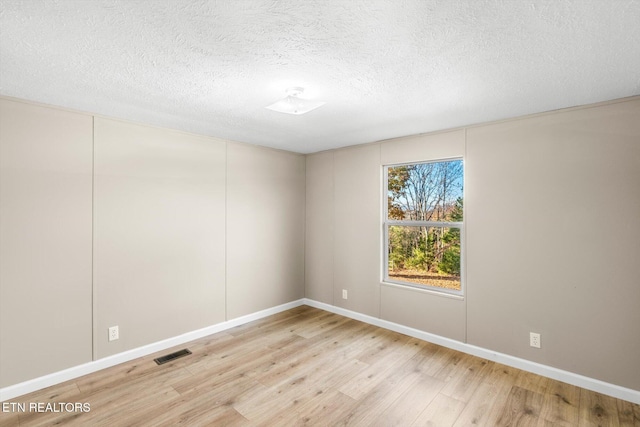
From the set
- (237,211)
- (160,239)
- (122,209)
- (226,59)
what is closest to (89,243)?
(122,209)

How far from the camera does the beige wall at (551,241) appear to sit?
8.01ft

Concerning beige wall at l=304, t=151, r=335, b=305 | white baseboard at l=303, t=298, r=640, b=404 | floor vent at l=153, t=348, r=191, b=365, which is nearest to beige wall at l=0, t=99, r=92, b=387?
floor vent at l=153, t=348, r=191, b=365

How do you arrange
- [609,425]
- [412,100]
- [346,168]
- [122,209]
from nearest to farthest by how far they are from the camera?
[609,425], [412,100], [122,209], [346,168]

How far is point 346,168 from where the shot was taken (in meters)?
4.30

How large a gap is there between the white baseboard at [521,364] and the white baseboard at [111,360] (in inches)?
68.2

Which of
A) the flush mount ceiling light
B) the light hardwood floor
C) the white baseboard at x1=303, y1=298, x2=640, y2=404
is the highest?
the flush mount ceiling light

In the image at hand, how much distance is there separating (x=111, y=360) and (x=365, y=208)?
10.6 ft

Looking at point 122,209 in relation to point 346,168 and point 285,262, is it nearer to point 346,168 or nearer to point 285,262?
point 285,262

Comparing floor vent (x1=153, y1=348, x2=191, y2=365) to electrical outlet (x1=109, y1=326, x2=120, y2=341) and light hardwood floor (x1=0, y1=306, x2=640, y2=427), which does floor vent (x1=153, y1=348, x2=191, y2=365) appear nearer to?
light hardwood floor (x1=0, y1=306, x2=640, y2=427)

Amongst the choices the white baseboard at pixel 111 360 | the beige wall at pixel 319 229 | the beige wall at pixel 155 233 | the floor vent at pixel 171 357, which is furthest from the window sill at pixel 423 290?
the floor vent at pixel 171 357

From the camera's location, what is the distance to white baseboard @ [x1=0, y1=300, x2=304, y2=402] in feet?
7.95

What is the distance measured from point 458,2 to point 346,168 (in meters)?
2.99

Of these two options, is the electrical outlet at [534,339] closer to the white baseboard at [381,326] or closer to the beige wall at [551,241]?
the beige wall at [551,241]

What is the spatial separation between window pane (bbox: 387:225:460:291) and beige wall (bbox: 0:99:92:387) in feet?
10.9
